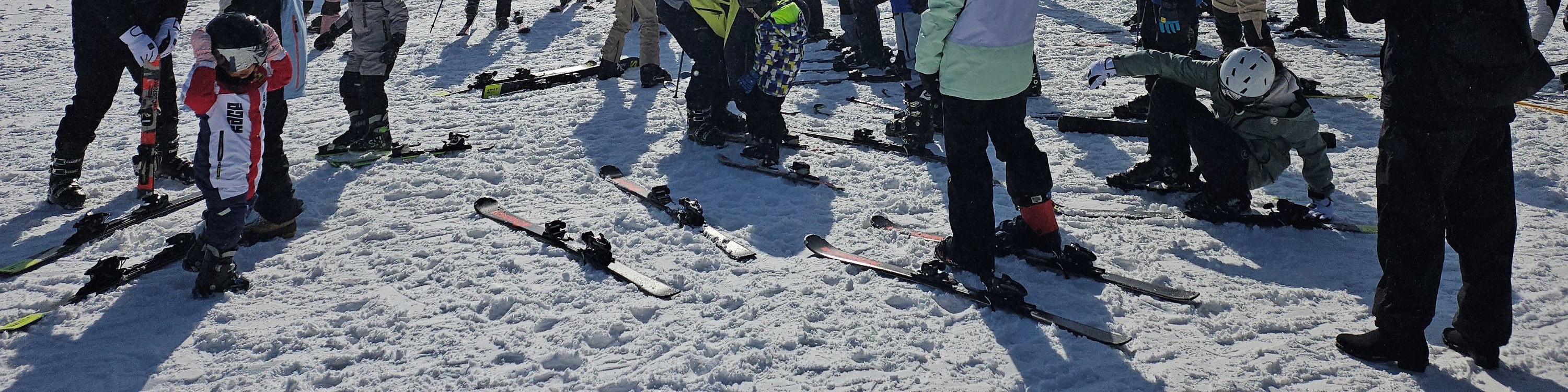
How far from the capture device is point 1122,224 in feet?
17.0

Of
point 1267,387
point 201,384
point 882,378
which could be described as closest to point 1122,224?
point 1267,387

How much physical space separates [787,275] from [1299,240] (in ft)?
8.67

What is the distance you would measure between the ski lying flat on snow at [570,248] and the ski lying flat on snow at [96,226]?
175cm

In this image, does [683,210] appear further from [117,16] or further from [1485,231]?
[1485,231]

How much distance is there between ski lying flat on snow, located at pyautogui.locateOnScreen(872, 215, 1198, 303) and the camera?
13.7 ft

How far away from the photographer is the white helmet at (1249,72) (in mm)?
4789

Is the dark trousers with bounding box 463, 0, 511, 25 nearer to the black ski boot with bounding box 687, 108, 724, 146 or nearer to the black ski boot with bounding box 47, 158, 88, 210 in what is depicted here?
the black ski boot with bounding box 687, 108, 724, 146

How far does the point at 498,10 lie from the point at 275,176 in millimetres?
7584

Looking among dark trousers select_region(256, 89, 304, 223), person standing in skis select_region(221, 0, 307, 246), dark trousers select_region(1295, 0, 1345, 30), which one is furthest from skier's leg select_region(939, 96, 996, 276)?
dark trousers select_region(1295, 0, 1345, 30)

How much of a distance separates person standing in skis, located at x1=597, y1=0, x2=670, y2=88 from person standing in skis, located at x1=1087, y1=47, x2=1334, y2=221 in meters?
4.85

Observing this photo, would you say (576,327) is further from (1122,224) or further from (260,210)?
(1122,224)

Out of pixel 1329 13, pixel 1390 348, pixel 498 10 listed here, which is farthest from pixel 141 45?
pixel 1329 13

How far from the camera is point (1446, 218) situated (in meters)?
3.44

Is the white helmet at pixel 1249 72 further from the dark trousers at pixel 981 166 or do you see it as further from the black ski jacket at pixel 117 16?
the black ski jacket at pixel 117 16
